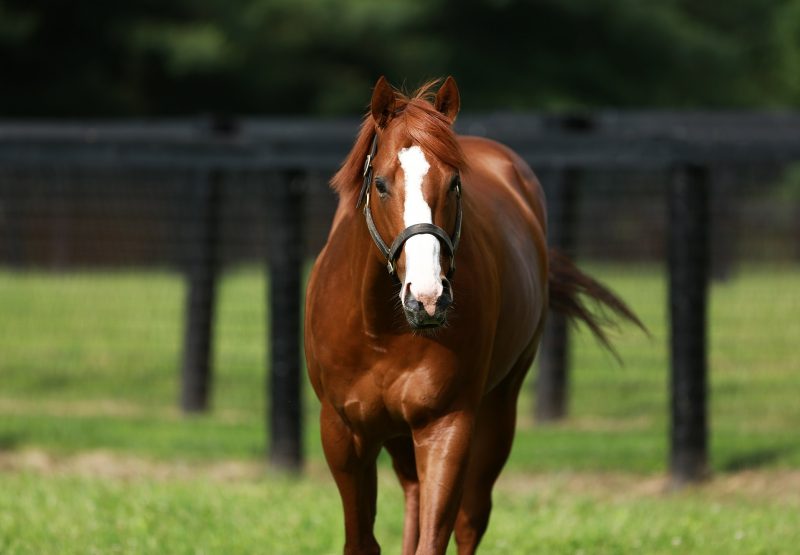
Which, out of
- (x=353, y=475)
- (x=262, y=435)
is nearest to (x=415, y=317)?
(x=353, y=475)

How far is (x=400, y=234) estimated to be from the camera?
4.11m

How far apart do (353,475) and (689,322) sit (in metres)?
3.88

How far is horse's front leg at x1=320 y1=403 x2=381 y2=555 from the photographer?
4.94 meters

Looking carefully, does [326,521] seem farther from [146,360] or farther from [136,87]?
[136,87]

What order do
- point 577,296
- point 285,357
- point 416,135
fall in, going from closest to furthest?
point 416,135
point 577,296
point 285,357

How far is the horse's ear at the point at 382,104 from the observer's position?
442 centimetres

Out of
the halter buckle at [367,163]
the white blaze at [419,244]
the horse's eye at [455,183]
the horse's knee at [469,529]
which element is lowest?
the horse's knee at [469,529]

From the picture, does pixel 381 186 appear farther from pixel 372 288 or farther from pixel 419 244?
pixel 372 288

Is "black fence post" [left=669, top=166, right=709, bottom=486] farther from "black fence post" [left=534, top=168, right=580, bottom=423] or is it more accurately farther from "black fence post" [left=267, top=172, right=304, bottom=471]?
"black fence post" [left=267, top=172, right=304, bottom=471]

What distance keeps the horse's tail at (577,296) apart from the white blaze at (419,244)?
2.51m

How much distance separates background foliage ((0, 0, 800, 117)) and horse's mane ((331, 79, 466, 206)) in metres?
27.3

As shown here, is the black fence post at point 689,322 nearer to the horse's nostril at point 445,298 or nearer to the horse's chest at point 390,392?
the horse's chest at point 390,392

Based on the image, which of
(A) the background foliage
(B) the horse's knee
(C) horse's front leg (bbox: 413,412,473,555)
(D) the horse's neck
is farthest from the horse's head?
(A) the background foliage

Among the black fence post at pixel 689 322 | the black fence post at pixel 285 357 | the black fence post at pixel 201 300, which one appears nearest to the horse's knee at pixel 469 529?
the black fence post at pixel 689 322
